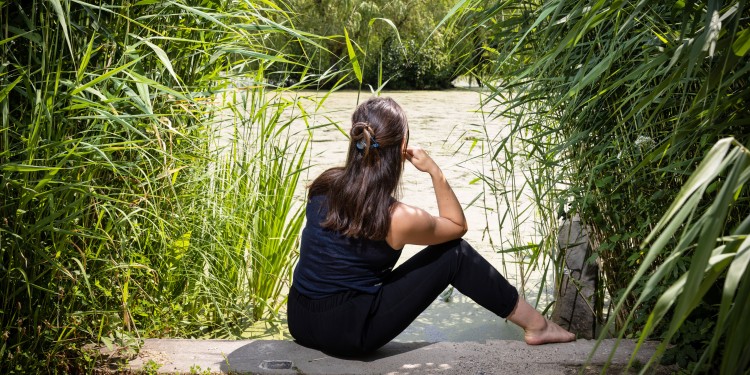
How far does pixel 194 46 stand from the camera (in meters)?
2.51

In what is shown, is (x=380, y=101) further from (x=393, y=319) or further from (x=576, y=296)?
(x=576, y=296)

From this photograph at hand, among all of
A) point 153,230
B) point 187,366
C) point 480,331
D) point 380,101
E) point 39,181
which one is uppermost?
point 380,101

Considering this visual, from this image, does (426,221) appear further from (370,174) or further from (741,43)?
(741,43)

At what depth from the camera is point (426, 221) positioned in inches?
93.4

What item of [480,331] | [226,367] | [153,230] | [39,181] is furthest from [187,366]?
[480,331]

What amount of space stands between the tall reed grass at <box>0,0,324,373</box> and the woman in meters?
0.35

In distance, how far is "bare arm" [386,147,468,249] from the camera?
7.77 ft

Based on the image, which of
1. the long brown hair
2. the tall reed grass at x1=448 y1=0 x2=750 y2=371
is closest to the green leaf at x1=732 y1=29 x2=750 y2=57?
the tall reed grass at x1=448 y1=0 x2=750 y2=371

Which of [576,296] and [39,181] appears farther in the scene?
[576,296]

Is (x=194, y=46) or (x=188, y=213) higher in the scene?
(x=194, y=46)

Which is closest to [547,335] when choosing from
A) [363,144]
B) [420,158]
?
[420,158]

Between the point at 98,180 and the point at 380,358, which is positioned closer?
the point at 98,180

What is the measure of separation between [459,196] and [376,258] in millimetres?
3155

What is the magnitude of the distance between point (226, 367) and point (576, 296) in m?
1.11
